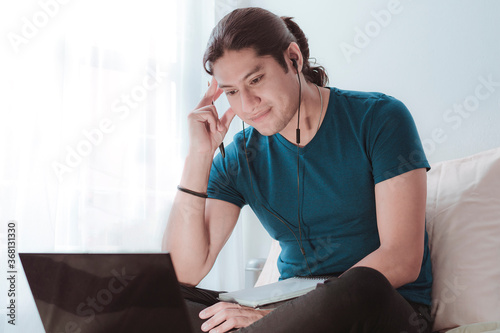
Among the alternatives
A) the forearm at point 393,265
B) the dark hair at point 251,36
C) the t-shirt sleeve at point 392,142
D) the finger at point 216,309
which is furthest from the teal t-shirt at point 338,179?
the finger at point 216,309

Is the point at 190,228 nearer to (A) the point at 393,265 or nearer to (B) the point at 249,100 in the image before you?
(B) the point at 249,100

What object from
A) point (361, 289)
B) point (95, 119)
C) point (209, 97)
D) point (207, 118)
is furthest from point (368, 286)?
point (95, 119)

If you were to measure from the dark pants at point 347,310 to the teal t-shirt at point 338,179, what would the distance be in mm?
396

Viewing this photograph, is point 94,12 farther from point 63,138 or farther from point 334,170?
point 334,170

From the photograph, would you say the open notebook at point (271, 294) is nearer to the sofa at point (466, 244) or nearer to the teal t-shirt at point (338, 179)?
the teal t-shirt at point (338, 179)

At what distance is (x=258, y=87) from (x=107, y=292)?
64 cm

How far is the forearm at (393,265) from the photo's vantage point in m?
0.93

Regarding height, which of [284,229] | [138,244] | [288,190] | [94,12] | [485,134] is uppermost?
[94,12]

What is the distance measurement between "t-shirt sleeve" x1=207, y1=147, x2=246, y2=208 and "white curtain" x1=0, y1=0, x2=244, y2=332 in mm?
797

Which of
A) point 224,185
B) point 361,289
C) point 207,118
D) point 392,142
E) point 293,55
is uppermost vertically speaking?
point 293,55

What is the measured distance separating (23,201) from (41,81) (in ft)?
1.64

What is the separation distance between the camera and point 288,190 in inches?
48.1

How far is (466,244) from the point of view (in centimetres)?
109

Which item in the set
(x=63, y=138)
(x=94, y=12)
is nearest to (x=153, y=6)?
(x=94, y=12)
